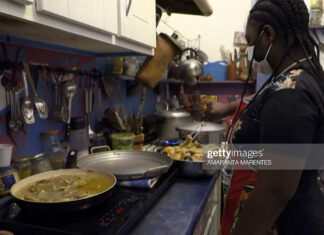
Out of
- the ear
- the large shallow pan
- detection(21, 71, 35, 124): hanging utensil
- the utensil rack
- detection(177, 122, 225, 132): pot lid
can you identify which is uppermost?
the ear

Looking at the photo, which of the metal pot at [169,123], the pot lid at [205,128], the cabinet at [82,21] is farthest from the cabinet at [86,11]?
the metal pot at [169,123]

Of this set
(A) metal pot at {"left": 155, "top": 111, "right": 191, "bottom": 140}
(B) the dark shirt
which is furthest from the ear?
(A) metal pot at {"left": 155, "top": 111, "right": 191, "bottom": 140}

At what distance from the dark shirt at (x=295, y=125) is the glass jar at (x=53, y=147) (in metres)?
0.74

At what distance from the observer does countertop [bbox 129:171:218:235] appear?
0.83 metres

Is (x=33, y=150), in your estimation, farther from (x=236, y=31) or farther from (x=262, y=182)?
(x=236, y=31)

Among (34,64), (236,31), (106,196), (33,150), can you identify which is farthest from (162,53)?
(236,31)

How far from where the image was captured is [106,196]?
2.68ft

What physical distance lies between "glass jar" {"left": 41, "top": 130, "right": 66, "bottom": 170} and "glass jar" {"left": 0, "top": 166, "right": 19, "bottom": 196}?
0.22 metres

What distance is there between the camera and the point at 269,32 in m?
0.79

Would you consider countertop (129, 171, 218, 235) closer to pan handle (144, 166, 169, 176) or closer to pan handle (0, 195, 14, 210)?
pan handle (144, 166, 169, 176)

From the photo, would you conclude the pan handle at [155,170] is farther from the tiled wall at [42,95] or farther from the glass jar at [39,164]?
the tiled wall at [42,95]

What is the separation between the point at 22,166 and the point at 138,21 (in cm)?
76

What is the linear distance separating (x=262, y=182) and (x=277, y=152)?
0.31ft

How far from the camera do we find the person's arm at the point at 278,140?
0.65 m
